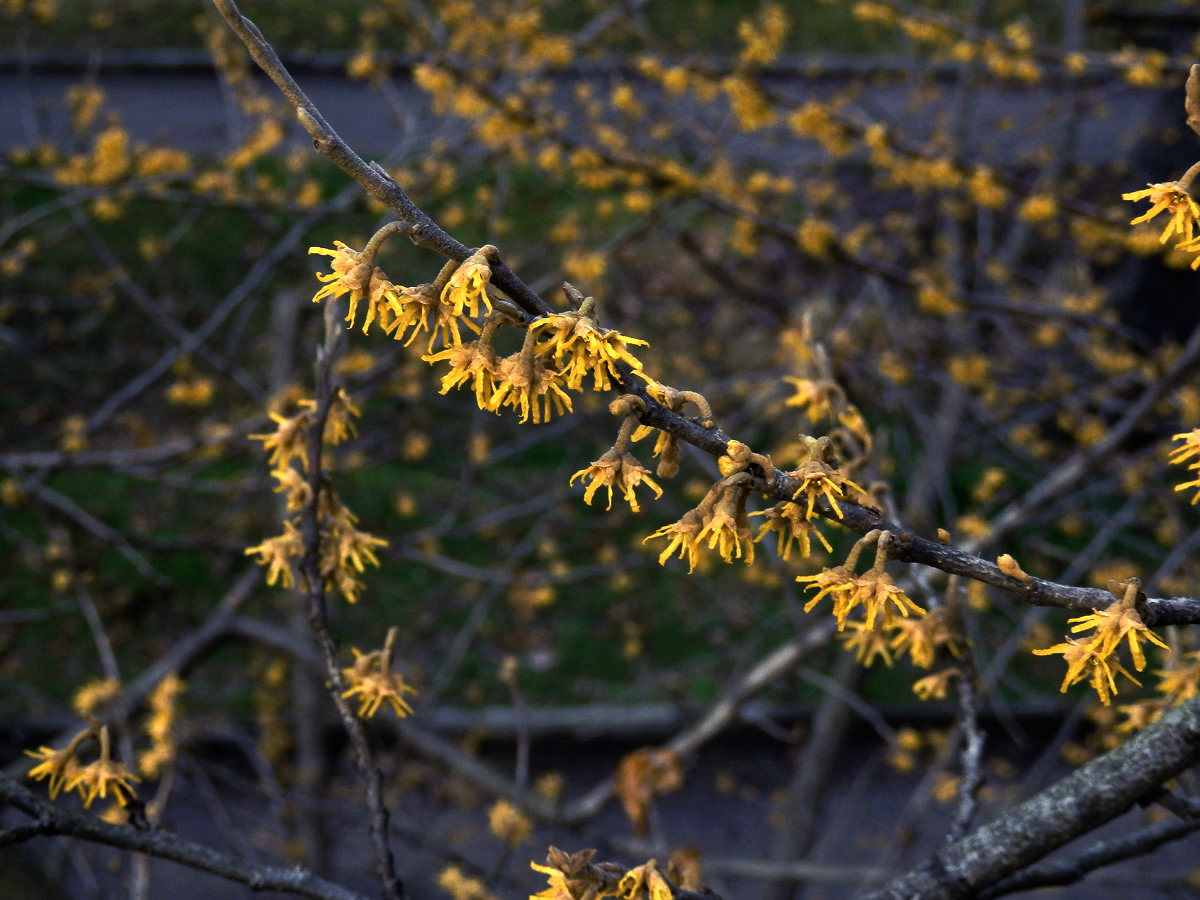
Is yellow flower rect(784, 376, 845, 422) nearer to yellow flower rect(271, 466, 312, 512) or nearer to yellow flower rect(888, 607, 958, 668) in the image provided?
yellow flower rect(888, 607, 958, 668)

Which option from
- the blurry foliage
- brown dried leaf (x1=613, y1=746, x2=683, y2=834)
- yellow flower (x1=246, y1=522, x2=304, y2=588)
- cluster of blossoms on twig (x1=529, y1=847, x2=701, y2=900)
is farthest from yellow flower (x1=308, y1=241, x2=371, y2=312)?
brown dried leaf (x1=613, y1=746, x2=683, y2=834)

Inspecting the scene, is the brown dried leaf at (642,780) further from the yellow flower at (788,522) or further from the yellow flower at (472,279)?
the yellow flower at (472,279)

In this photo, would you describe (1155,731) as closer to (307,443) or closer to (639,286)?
(307,443)

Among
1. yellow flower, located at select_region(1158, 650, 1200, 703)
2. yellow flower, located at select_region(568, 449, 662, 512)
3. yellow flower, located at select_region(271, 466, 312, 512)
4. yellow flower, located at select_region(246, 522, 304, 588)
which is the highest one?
yellow flower, located at select_region(568, 449, 662, 512)

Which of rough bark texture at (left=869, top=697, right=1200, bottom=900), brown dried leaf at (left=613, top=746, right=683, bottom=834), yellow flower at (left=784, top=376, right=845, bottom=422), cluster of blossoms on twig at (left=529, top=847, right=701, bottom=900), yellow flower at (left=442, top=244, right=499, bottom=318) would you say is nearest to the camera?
yellow flower at (left=442, top=244, right=499, bottom=318)

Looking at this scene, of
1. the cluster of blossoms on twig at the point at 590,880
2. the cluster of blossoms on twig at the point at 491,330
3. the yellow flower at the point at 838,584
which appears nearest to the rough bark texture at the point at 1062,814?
the cluster of blossoms on twig at the point at 590,880

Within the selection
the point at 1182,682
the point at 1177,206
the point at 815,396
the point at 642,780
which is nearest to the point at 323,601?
the point at 815,396

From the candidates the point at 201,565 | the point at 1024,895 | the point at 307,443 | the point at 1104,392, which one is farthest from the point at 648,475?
the point at 201,565

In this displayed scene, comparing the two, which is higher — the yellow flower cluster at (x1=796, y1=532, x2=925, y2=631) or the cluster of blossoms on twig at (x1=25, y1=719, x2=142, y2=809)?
the yellow flower cluster at (x1=796, y1=532, x2=925, y2=631)

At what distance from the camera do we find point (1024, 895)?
21.0ft

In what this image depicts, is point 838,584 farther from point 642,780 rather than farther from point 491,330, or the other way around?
point 642,780

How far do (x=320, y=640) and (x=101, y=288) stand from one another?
6703 mm

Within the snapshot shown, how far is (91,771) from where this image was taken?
152 cm

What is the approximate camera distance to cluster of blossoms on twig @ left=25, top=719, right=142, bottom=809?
1516 mm
